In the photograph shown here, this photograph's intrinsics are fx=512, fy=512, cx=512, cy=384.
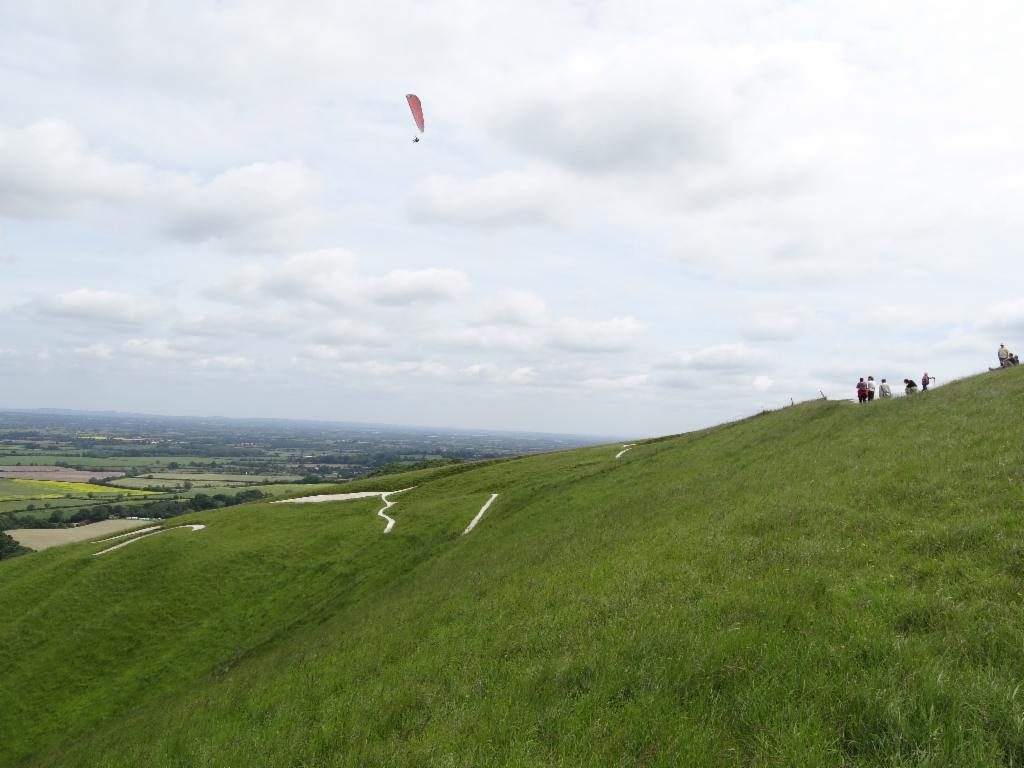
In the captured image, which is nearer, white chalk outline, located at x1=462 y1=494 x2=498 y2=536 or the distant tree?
white chalk outline, located at x1=462 y1=494 x2=498 y2=536

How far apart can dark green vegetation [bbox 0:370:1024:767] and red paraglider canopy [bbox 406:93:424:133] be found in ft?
98.3

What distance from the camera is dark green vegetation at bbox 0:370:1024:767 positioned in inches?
326

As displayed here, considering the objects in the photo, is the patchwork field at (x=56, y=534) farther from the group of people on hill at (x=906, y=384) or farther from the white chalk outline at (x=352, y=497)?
the group of people on hill at (x=906, y=384)

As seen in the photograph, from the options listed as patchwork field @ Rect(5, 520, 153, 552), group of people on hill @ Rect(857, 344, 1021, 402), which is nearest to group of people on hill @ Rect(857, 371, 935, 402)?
group of people on hill @ Rect(857, 344, 1021, 402)

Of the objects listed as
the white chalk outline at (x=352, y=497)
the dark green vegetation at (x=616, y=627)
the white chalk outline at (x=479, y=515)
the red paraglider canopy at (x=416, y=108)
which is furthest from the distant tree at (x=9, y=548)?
the red paraglider canopy at (x=416, y=108)

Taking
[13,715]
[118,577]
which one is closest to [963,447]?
[13,715]

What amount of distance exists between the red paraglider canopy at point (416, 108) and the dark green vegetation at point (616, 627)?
2995cm

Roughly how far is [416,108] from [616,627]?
128 feet

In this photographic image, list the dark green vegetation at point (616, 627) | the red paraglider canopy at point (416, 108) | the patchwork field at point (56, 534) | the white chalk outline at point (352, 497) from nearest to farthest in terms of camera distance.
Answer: the dark green vegetation at point (616, 627) < the red paraglider canopy at point (416, 108) < the white chalk outline at point (352, 497) < the patchwork field at point (56, 534)

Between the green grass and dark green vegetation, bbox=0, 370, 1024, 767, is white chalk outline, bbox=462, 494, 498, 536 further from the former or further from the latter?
the green grass

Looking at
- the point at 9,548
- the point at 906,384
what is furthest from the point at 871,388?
the point at 9,548

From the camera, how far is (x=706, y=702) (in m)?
9.02

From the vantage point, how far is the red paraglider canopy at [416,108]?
37.8m

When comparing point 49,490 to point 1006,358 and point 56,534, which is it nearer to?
point 56,534
